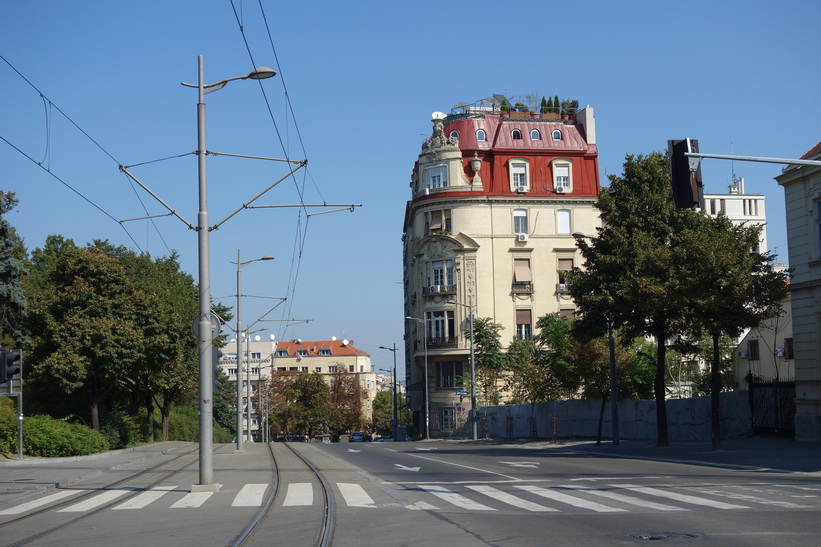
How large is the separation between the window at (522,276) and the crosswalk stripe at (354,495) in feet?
154

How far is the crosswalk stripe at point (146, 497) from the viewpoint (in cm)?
1501

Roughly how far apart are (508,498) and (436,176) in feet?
169

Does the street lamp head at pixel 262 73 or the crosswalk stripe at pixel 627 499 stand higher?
the street lamp head at pixel 262 73

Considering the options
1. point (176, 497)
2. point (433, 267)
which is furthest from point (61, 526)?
point (433, 267)

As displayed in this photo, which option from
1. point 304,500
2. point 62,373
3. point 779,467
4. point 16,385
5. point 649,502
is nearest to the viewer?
point 649,502

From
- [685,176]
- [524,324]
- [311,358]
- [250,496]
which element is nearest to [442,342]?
[524,324]

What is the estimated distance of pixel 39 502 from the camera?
15.9m

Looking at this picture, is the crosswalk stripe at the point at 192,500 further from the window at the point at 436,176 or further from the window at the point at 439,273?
the window at the point at 436,176

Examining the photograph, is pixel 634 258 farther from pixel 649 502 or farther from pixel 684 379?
pixel 684 379

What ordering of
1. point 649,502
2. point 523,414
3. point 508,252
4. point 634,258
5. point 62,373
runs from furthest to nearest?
point 508,252
point 523,414
point 62,373
point 634,258
point 649,502

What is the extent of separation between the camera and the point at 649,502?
1429cm

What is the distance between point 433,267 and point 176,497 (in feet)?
163

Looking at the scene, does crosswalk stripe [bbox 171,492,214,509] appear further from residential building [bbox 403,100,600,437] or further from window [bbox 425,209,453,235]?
window [bbox 425,209,453,235]

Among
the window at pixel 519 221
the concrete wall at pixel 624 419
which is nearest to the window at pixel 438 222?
the window at pixel 519 221
